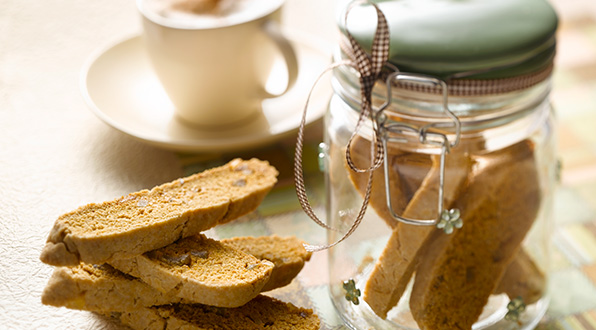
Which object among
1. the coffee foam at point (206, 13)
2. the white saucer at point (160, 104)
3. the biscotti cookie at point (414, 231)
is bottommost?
the white saucer at point (160, 104)

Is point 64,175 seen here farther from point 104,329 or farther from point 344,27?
point 344,27

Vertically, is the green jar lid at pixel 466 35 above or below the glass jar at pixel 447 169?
above

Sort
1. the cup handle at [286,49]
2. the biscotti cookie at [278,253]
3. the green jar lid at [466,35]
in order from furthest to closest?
the cup handle at [286,49], the biscotti cookie at [278,253], the green jar lid at [466,35]

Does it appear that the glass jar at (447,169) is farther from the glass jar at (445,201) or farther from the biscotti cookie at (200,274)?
the biscotti cookie at (200,274)

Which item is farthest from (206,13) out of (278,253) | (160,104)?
(278,253)

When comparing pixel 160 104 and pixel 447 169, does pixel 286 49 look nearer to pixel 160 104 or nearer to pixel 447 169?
pixel 160 104

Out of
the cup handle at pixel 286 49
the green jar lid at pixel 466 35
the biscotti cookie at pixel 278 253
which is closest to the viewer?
the green jar lid at pixel 466 35

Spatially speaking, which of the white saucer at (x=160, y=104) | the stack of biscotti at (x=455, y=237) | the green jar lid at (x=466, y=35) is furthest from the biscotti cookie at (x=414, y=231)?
the white saucer at (x=160, y=104)

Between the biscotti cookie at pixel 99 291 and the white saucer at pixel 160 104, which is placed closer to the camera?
the biscotti cookie at pixel 99 291
